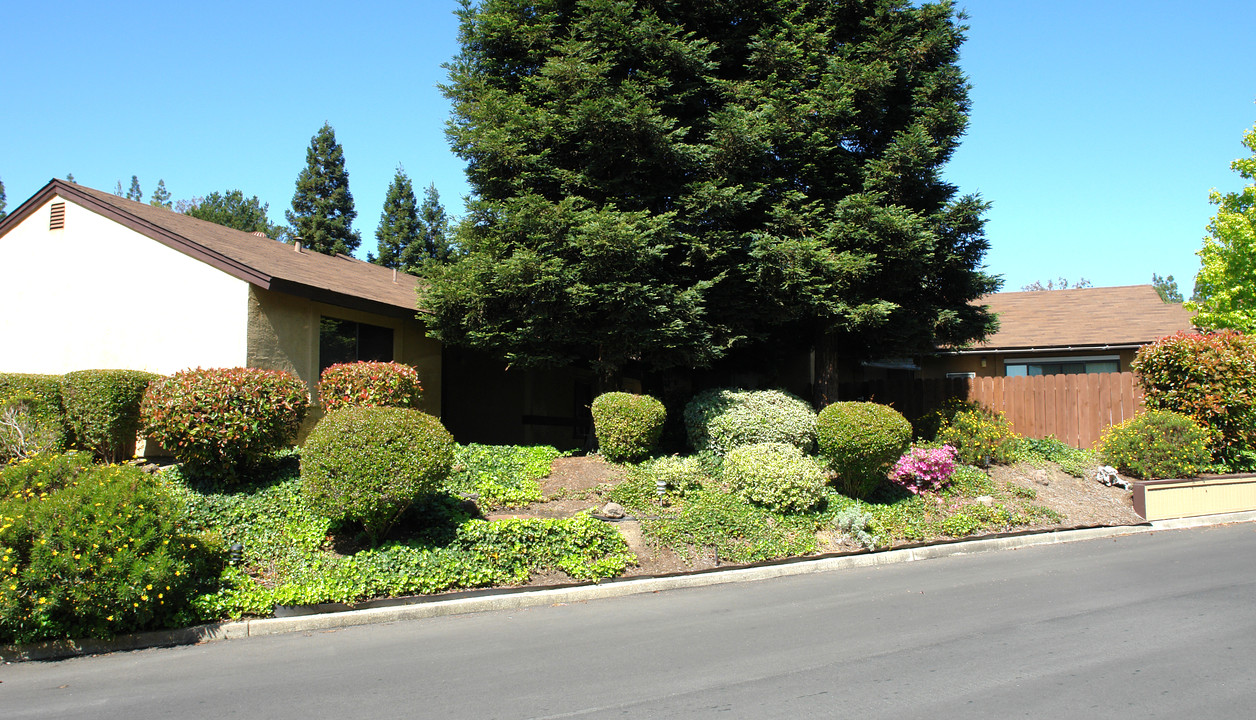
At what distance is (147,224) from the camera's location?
1252cm

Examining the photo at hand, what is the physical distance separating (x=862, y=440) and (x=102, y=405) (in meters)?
10.4

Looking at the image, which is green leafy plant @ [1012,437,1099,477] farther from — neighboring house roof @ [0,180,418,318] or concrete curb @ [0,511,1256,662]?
neighboring house roof @ [0,180,418,318]

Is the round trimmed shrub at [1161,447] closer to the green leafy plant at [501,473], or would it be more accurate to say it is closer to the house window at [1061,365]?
the house window at [1061,365]

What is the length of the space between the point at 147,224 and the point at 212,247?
4.00ft

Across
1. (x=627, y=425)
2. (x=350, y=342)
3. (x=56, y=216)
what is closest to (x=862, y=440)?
(x=627, y=425)

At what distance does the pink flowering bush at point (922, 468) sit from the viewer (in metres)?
12.5

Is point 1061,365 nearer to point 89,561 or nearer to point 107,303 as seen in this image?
point 107,303

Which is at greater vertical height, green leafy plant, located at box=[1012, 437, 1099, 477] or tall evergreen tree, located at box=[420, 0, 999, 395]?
tall evergreen tree, located at box=[420, 0, 999, 395]

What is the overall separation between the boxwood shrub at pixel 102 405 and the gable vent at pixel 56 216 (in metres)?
4.56

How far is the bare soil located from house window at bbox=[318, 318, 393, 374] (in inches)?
170

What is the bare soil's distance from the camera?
9.66 m

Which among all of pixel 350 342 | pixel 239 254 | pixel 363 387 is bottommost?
pixel 363 387

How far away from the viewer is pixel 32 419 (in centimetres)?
994

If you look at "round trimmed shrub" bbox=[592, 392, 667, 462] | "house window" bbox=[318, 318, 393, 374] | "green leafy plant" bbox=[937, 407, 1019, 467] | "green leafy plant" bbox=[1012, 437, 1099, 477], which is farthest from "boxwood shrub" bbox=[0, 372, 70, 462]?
"green leafy plant" bbox=[1012, 437, 1099, 477]
